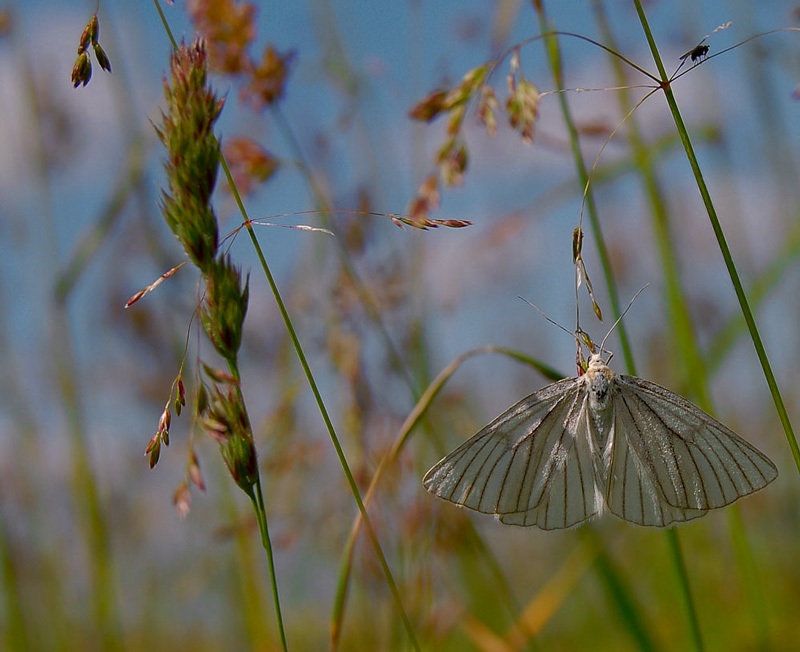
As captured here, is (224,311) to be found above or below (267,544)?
above

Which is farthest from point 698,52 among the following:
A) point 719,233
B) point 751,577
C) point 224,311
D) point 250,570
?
point 250,570

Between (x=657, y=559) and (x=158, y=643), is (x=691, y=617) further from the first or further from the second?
(x=158, y=643)

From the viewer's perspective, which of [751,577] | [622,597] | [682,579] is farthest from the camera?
[751,577]

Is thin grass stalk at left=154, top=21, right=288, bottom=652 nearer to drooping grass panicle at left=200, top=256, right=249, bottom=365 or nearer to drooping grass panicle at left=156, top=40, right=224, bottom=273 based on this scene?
drooping grass panicle at left=200, top=256, right=249, bottom=365

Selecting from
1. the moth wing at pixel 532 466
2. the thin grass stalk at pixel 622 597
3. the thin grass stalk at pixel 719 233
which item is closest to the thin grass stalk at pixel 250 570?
the thin grass stalk at pixel 622 597

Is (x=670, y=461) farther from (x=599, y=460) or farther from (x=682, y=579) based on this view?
(x=682, y=579)

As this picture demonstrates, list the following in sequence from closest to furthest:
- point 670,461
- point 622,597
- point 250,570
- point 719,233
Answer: point 719,233, point 670,461, point 622,597, point 250,570

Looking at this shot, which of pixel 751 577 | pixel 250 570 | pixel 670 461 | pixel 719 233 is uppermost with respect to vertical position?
pixel 719 233

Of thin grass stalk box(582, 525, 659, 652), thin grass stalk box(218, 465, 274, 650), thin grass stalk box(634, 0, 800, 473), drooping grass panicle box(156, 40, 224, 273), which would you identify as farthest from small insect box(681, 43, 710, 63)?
thin grass stalk box(218, 465, 274, 650)
